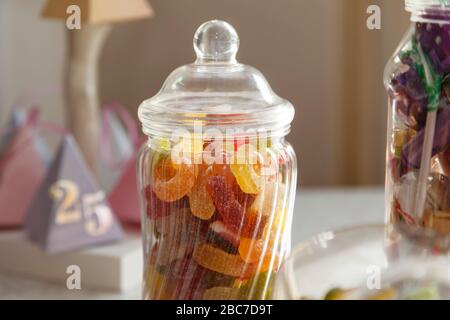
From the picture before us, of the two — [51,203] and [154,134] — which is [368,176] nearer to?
[51,203]

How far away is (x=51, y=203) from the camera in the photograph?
978 millimetres

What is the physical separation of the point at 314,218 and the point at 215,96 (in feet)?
1.86

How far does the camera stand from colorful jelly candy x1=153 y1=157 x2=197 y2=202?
2.07 feet

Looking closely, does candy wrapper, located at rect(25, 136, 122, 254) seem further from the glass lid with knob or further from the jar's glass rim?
the jar's glass rim

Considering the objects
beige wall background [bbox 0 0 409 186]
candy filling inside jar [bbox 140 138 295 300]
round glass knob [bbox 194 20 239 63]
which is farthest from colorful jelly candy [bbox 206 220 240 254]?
beige wall background [bbox 0 0 409 186]

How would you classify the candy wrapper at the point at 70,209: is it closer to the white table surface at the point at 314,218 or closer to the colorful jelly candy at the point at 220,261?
the white table surface at the point at 314,218

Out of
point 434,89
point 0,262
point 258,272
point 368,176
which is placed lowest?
point 368,176

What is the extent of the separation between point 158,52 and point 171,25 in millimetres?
58

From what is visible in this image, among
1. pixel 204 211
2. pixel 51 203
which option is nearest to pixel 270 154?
pixel 204 211

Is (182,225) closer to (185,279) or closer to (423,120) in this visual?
(185,279)

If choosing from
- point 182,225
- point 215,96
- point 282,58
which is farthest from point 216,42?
point 282,58

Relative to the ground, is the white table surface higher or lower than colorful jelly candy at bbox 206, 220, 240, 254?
lower

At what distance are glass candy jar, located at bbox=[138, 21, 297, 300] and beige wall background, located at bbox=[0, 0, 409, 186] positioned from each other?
37.1 inches

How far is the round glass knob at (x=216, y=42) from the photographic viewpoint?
2.18 feet
